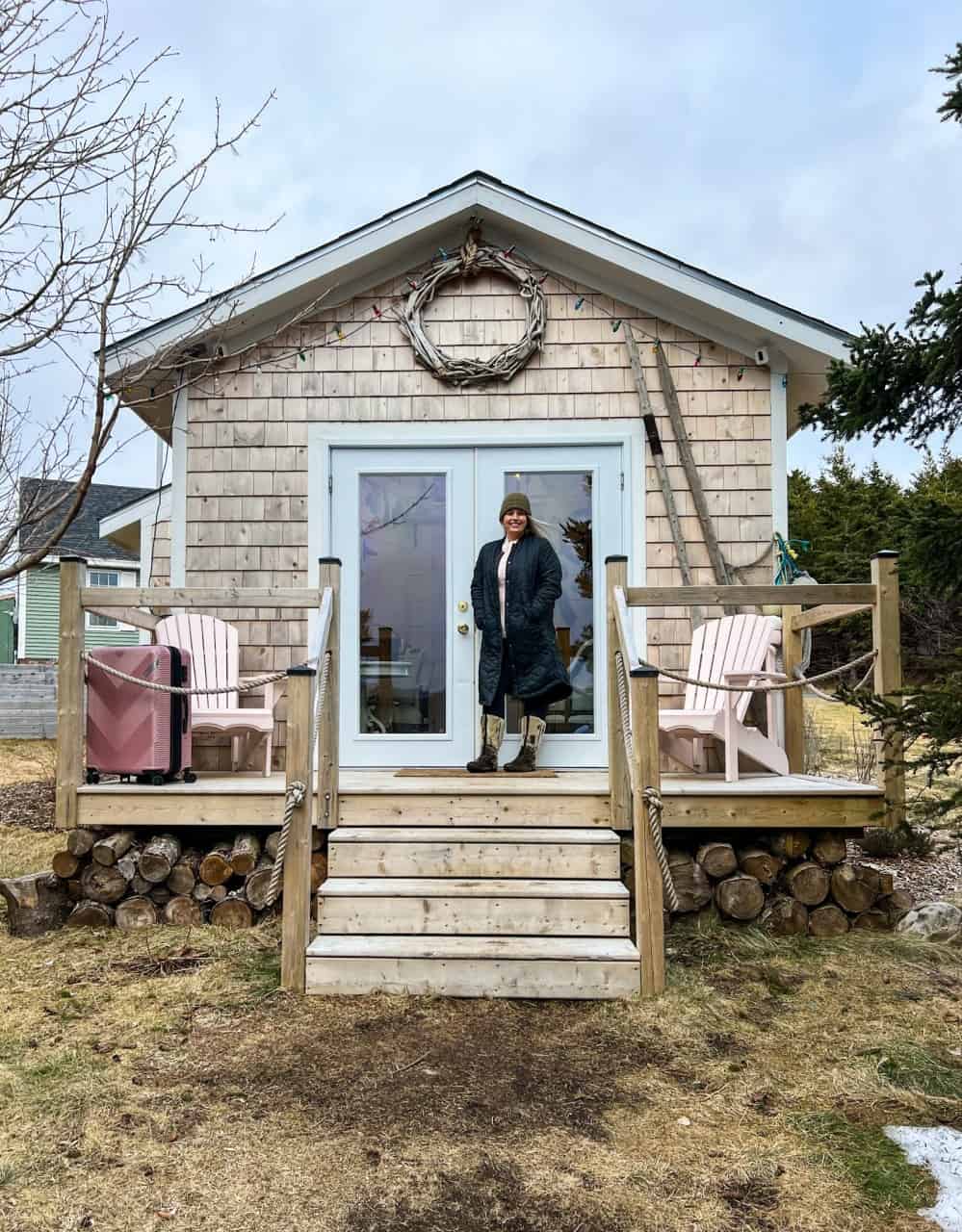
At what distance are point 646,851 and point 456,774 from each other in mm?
1538

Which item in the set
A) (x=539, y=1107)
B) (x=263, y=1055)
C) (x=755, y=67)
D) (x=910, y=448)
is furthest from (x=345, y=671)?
(x=755, y=67)

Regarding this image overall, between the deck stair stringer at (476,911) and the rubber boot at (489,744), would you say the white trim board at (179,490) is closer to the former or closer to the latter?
the rubber boot at (489,744)

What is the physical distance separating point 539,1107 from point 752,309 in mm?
4313

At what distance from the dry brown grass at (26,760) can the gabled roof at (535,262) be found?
5.98 metres

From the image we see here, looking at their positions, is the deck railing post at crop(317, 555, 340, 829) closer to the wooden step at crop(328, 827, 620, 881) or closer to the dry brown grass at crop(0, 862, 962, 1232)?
the wooden step at crop(328, 827, 620, 881)

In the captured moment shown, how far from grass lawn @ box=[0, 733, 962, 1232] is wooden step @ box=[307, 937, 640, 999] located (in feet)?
0.22

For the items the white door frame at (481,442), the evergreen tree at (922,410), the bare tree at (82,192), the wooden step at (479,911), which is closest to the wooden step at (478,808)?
the wooden step at (479,911)

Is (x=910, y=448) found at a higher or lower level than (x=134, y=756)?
higher

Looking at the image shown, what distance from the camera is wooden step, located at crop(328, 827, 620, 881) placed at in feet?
13.1

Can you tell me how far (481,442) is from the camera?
5711 millimetres

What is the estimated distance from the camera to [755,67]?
39.5 ft

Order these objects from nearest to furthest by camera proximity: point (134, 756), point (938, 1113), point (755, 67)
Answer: point (938, 1113)
point (134, 756)
point (755, 67)

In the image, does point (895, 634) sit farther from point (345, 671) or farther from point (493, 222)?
point (493, 222)

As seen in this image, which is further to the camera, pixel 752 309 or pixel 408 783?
pixel 752 309
